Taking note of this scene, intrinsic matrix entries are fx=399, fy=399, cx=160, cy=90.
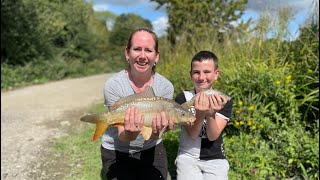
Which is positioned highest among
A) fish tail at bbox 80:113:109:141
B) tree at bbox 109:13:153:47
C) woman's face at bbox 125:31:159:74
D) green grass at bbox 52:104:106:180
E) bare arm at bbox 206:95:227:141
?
tree at bbox 109:13:153:47

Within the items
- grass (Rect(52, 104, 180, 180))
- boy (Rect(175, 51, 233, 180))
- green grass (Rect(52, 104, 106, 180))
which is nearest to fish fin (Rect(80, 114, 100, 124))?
boy (Rect(175, 51, 233, 180))

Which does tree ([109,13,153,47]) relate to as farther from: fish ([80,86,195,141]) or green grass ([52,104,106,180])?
green grass ([52,104,106,180])

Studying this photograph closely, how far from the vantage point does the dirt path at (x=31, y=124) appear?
5.18 m

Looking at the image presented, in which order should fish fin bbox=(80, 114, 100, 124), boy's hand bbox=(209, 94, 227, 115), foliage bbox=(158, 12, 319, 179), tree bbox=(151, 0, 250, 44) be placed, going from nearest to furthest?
fish fin bbox=(80, 114, 100, 124) < boy's hand bbox=(209, 94, 227, 115) < foliage bbox=(158, 12, 319, 179) < tree bbox=(151, 0, 250, 44)

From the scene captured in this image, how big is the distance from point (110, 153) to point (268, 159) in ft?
6.09

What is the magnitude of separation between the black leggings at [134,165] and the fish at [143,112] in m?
0.69

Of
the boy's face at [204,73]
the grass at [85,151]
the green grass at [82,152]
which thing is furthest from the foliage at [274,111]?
the green grass at [82,152]

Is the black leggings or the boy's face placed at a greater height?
the boy's face

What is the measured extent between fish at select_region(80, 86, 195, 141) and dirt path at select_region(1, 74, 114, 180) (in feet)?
8.04

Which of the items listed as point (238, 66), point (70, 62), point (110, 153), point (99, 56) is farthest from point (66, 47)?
point (110, 153)

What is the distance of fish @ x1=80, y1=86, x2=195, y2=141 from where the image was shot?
8.18 feet

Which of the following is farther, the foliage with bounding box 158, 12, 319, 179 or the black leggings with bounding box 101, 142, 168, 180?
the foliage with bounding box 158, 12, 319, 179

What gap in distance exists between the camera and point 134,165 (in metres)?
3.26

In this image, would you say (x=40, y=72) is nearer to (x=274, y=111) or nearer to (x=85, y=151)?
(x=85, y=151)
